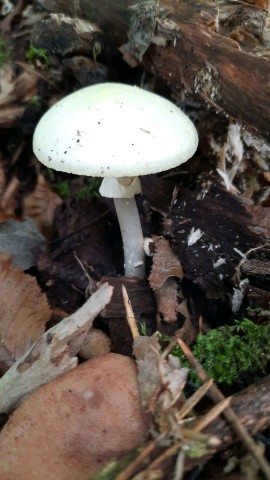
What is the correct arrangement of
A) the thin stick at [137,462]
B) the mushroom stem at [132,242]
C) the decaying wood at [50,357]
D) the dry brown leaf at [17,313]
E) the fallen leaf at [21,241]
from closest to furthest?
the thin stick at [137,462] < the decaying wood at [50,357] < the dry brown leaf at [17,313] < the mushroom stem at [132,242] < the fallen leaf at [21,241]

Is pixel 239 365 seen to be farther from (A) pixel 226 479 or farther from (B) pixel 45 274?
(B) pixel 45 274

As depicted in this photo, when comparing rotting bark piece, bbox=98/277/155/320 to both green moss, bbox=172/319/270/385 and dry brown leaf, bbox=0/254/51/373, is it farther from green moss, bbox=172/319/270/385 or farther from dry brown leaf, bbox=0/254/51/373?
green moss, bbox=172/319/270/385

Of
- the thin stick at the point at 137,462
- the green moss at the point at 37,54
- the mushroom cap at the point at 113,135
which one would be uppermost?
the mushroom cap at the point at 113,135

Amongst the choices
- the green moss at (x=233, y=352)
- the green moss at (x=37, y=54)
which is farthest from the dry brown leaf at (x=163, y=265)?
the green moss at (x=37, y=54)

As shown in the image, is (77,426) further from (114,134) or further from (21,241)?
(21,241)

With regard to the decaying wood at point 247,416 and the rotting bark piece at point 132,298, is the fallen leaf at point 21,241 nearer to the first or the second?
the rotting bark piece at point 132,298

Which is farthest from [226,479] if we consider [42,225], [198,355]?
[42,225]
